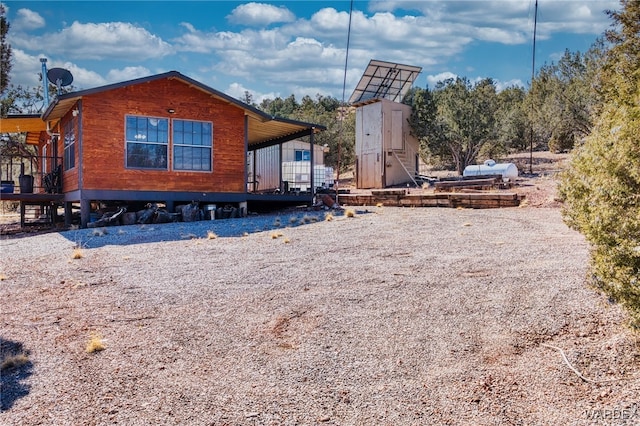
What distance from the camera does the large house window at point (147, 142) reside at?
523 inches

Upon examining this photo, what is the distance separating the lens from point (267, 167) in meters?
21.9

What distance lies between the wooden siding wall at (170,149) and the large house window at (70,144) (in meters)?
1.20

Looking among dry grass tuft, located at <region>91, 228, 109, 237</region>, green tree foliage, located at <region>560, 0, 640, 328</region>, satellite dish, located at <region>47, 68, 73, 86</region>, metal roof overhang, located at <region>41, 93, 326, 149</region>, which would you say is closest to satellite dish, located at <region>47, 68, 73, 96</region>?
satellite dish, located at <region>47, 68, 73, 86</region>

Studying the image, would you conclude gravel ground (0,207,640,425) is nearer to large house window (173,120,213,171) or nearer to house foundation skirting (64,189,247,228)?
house foundation skirting (64,189,247,228)

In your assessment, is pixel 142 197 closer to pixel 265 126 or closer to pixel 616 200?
pixel 265 126

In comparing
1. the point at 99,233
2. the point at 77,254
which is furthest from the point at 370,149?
the point at 77,254

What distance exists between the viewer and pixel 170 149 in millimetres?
13781

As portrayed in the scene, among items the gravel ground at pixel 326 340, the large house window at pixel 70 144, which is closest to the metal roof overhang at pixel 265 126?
the large house window at pixel 70 144

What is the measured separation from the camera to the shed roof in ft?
41.3

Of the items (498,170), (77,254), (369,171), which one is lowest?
(77,254)

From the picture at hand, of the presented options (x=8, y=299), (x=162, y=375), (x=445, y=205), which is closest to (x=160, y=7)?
(x=445, y=205)

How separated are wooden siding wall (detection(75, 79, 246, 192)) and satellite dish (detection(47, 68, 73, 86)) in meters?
5.79

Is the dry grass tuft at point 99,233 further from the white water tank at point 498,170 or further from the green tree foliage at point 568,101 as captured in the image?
the green tree foliage at point 568,101

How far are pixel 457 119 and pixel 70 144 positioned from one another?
16280mm
